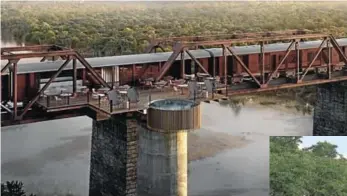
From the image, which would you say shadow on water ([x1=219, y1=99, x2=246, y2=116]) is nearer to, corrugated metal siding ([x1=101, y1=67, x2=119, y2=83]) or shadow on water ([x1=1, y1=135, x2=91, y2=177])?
shadow on water ([x1=1, y1=135, x2=91, y2=177])

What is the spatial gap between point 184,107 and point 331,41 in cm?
1241

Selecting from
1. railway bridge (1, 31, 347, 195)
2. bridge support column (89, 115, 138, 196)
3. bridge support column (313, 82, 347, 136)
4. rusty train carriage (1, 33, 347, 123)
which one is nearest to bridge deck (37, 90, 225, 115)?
railway bridge (1, 31, 347, 195)

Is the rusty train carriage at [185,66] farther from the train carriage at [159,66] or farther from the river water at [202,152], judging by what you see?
the river water at [202,152]

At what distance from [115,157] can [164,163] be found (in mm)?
2613

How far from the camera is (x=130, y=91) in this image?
821 inches

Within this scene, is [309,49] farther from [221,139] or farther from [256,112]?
[256,112]

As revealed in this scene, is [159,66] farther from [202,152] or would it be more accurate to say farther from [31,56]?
[202,152]

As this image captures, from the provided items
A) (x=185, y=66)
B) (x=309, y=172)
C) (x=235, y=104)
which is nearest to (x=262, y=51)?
(x=185, y=66)

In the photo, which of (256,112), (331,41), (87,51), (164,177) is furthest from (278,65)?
(87,51)

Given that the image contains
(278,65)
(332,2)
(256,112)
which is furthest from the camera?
(332,2)

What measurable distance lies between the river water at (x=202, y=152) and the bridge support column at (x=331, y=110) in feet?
11.9

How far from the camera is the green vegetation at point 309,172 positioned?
49.0ft

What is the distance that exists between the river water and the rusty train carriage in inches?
213

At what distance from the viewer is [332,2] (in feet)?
596
